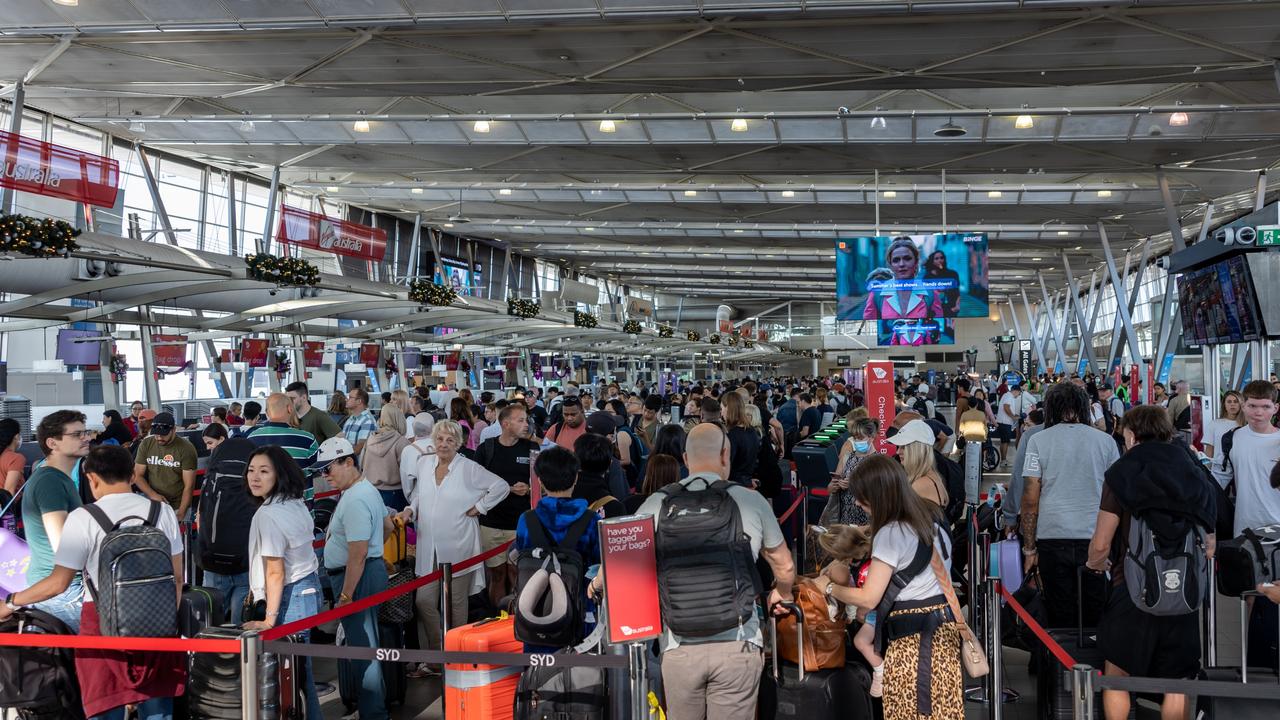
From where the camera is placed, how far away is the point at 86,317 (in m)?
17.8

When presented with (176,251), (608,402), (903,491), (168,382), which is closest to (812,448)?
(608,402)

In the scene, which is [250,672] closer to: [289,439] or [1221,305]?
[289,439]

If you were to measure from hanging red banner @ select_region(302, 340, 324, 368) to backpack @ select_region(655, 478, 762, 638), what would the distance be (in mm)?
22486

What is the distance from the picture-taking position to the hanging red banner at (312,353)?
25156 mm

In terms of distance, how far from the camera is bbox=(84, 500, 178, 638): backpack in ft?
15.9

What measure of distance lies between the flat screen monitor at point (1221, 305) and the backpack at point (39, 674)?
34.8 ft

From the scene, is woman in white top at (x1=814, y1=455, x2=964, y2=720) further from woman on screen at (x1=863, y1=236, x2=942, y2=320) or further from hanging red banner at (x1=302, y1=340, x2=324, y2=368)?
hanging red banner at (x1=302, y1=340, x2=324, y2=368)

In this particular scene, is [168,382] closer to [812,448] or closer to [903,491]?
[812,448]

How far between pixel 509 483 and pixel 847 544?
3.57m

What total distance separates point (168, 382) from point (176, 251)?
9.64 m

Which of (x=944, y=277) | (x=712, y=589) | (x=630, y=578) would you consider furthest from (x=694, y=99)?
(x=712, y=589)

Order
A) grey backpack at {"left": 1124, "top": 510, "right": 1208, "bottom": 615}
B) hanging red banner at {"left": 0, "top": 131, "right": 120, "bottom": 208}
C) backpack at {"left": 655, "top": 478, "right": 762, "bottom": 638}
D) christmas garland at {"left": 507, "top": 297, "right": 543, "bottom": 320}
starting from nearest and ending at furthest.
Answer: backpack at {"left": 655, "top": 478, "right": 762, "bottom": 638} < grey backpack at {"left": 1124, "top": 510, "right": 1208, "bottom": 615} < hanging red banner at {"left": 0, "top": 131, "right": 120, "bottom": 208} < christmas garland at {"left": 507, "top": 297, "right": 543, "bottom": 320}

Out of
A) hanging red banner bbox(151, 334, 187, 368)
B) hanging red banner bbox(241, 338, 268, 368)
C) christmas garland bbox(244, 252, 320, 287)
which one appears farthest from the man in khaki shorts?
hanging red banner bbox(241, 338, 268, 368)

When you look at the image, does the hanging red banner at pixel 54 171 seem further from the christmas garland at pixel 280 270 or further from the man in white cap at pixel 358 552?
the man in white cap at pixel 358 552
